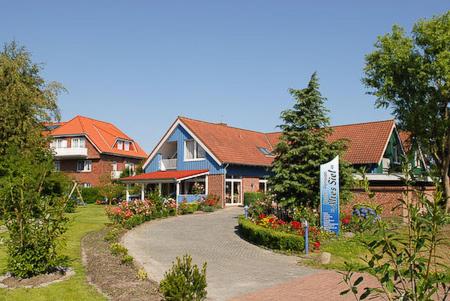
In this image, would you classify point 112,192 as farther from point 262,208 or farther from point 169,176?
point 262,208

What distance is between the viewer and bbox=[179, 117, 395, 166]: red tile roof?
3306 centimetres

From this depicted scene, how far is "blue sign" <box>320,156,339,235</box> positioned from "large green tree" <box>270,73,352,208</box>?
2.32 m

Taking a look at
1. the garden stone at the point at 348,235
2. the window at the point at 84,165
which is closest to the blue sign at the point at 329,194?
the garden stone at the point at 348,235

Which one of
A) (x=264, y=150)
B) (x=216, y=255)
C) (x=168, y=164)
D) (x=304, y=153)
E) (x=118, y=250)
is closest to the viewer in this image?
(x=118, y=250)

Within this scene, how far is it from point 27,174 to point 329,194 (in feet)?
37.5

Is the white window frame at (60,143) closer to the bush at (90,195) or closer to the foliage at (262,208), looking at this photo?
the bush at (90,195)

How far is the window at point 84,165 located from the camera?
49956 mm

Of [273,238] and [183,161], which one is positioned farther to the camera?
[183,161]

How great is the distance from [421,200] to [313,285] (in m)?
7.89

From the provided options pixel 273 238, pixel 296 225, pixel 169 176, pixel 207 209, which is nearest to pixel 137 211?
pixel 207 209

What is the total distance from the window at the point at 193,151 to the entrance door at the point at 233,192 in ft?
9.99

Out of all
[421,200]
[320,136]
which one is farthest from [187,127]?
[421,200]

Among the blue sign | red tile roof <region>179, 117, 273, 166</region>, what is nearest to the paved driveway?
the blue sign

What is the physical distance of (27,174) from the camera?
16.2m
